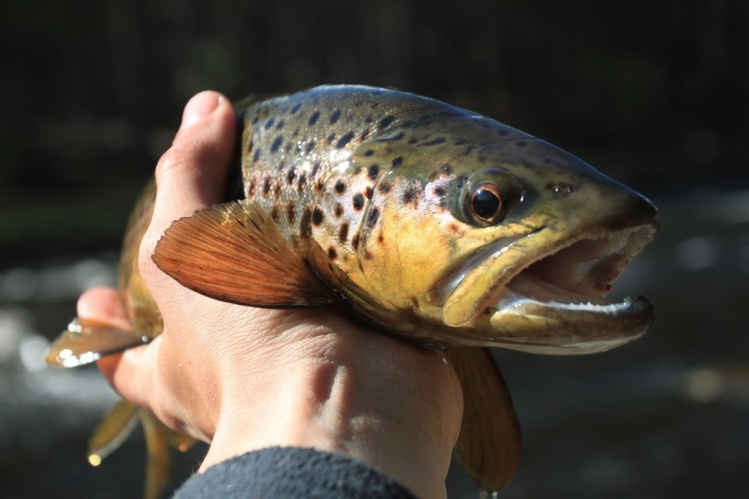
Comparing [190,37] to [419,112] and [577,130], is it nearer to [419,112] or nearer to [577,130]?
[577,130]

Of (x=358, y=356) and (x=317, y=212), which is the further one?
(x=317, y=212)

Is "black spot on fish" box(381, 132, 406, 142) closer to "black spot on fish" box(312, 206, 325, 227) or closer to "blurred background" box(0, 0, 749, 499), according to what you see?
"black spot on fish" box(312, 206, 325, 227)

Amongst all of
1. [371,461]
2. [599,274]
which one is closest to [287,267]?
[371,461]

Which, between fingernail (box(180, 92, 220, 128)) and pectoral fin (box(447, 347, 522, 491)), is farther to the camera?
fingernail (box(180, 92, 220, 128))

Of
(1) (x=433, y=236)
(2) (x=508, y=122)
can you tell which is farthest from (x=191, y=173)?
(2) (x=508, y=122)

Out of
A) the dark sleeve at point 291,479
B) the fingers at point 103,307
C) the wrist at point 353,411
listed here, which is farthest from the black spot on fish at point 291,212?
the fingers at point 103,307

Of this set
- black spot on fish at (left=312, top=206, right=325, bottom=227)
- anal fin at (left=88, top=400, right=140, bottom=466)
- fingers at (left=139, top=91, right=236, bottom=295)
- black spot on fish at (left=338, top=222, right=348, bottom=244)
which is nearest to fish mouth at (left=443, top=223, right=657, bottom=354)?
black spot on fish at (left=338, top=222, right=348, bottom=244)
